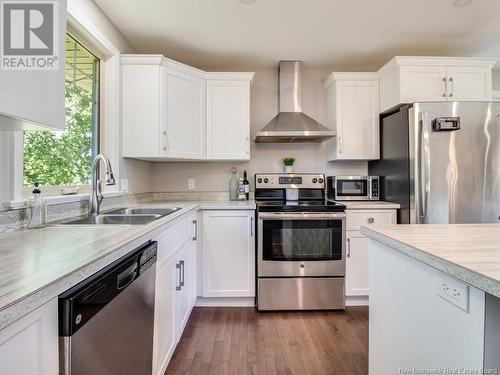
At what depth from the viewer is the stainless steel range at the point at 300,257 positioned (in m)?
2.37

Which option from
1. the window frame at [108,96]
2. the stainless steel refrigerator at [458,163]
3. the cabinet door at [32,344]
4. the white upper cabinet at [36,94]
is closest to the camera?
the cabinet door at [32,344]

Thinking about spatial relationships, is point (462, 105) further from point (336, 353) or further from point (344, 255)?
point (336, 353)

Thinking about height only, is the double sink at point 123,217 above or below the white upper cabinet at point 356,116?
below

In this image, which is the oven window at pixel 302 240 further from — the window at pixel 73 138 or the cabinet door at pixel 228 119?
the window at pixel 73 138

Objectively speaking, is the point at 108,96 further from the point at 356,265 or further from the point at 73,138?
the point at 356,265

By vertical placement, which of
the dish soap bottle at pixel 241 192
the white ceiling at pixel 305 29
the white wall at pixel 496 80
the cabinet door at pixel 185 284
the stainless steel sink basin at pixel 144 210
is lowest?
the cabinet door at pixel 185 284

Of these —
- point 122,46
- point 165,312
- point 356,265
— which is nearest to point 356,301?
point 356,265

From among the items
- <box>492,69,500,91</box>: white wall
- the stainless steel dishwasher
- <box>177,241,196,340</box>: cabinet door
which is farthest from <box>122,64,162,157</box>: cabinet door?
<box>492,69,500,91</box>: white wall

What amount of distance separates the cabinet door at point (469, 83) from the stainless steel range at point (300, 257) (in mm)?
1497

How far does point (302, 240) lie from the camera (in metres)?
2.38

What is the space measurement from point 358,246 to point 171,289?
1673 millimetres

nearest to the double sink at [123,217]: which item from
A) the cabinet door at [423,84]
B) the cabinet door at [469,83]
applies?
the cabinet door at [423,84]

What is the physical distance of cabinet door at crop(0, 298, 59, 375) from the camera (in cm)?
54

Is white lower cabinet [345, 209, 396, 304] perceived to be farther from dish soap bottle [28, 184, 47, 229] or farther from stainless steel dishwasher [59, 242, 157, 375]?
dish soap bottle [28, 184, 47, 229]
